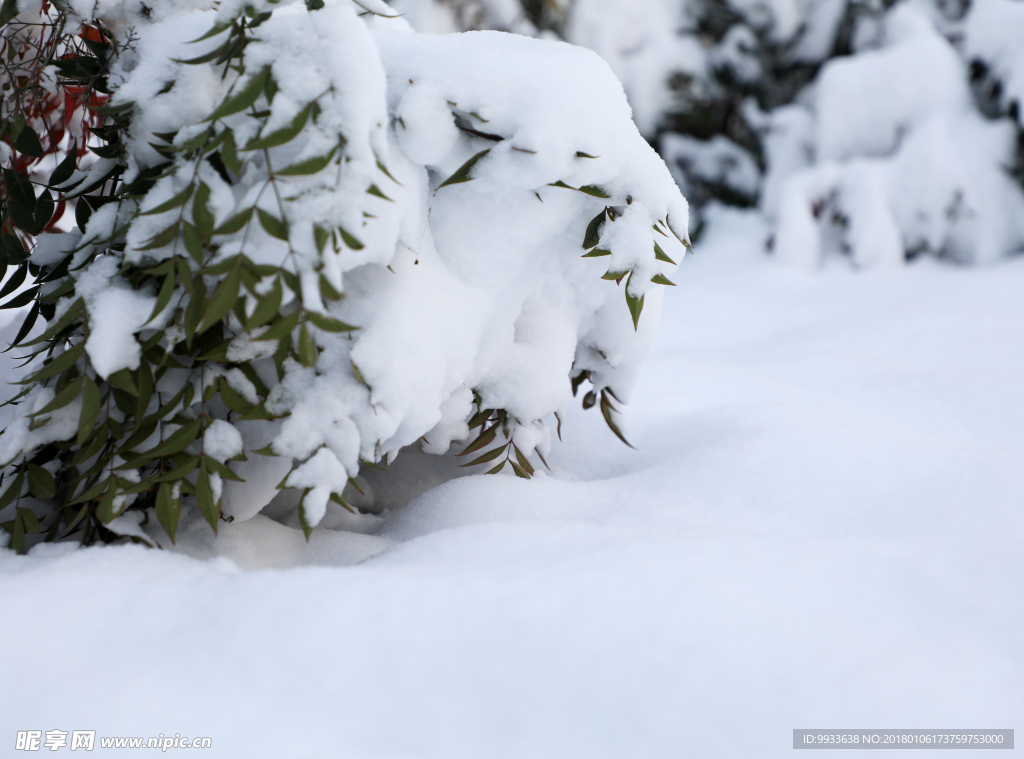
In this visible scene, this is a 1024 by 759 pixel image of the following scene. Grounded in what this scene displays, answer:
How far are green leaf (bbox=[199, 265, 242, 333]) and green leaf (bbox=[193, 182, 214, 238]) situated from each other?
5 cm

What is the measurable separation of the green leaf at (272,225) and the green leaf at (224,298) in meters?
0.04

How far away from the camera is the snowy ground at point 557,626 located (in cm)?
44

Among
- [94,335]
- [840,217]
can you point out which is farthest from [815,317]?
[94,335]

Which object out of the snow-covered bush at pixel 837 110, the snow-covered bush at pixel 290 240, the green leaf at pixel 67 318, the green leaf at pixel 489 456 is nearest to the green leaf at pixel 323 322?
the snow-covered bush at pixel 290 240

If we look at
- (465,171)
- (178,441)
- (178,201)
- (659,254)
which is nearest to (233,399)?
(178,441)

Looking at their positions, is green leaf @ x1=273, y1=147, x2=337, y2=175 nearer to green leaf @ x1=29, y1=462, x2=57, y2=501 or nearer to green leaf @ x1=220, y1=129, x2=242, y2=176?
green leaf @ x1=220, y1=129, x2=242, y2=176

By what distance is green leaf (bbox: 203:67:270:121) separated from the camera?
0.52 metres

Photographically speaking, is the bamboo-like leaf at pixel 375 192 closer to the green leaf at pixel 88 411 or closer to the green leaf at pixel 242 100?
the green leaf at pixel 242 100

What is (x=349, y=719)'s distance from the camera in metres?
0.45

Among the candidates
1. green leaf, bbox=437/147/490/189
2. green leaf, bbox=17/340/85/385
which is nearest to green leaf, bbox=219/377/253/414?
green leaf, bbox=17/340/85/385

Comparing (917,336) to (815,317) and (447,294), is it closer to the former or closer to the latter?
(815,317)

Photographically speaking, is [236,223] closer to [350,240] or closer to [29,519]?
[350,240]

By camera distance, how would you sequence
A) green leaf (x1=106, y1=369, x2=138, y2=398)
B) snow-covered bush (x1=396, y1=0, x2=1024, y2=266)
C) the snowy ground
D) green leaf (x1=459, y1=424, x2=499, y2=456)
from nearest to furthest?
the snowy ground, green leaf (x1=106, y1=369, x2=138, y2=398), green leaf (x1=459, y1=424, x2=499, y2=456), snow-covered bush (x1=396, y1=0, x2=1024, y2=266)

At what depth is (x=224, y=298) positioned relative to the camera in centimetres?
50
